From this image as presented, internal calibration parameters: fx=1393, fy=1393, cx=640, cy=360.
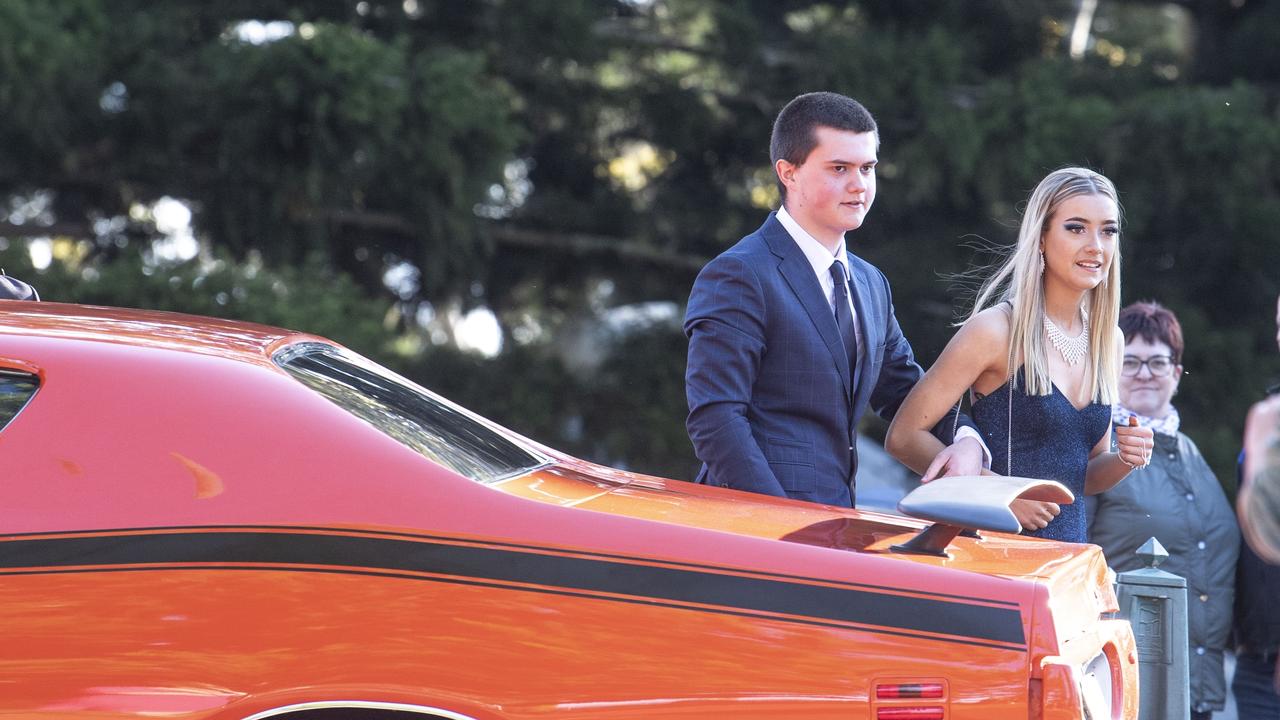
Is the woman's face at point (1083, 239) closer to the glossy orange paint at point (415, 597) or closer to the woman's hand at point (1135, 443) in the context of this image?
the woman's hand at point (1135, 443)

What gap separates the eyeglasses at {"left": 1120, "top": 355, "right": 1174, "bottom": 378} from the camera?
4.67 meters

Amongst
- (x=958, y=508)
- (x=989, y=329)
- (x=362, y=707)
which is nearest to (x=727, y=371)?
(x=989, y=329)

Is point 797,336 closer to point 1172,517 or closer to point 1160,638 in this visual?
point 1160,638

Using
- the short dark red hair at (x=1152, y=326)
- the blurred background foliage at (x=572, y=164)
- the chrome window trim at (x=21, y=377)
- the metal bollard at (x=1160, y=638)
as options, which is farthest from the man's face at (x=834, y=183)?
the blurred background foliage at (x=572, y=164)

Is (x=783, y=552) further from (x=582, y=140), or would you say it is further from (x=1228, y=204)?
(x=582, y=140)

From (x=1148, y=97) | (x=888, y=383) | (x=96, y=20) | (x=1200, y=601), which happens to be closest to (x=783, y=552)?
(x=888, y=383)

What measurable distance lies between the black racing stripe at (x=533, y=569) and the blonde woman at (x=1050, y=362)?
1.17m

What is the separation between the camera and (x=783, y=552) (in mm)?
2682

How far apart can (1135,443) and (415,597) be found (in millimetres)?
2032

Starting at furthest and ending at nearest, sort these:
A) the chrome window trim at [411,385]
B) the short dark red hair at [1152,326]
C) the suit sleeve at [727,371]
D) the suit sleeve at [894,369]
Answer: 1. the short dark red hair at [1152,326]
2. the suit sleeve at [894,369]
3. the suit sleeve at [727,371]
4. the chrome window trim at [411,385]

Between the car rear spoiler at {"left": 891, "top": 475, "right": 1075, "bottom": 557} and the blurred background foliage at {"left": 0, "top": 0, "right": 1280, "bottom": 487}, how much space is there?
640 centimetres

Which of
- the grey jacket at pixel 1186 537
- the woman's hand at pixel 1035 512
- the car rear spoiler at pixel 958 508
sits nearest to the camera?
the car rear spoiler at pixel 958 508

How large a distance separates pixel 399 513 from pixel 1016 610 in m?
1.18

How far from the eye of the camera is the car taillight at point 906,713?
8.37 ft
